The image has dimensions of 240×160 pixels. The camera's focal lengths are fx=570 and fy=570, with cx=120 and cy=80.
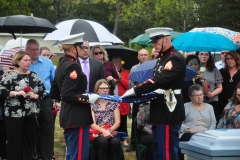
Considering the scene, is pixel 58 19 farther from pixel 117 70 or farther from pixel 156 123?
pixel 156 123

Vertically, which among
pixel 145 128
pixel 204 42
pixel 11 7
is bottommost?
pixel 145 128

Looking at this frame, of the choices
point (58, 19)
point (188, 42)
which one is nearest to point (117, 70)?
point (188, 42)

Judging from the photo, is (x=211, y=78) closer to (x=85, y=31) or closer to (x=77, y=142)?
(x=85, y=31)


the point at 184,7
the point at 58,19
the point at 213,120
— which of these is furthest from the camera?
the point at 58,19

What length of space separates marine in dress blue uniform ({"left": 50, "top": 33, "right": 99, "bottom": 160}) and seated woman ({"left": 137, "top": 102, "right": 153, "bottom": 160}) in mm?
1773

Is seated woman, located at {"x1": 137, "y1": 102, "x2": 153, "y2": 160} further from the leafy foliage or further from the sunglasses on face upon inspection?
the leafy foliage

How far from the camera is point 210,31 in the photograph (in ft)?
32.1

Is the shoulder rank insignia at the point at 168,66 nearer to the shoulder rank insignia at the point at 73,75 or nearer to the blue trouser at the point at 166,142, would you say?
the blue trouser at the point at 166,142

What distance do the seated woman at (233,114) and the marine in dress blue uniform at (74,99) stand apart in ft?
8.62

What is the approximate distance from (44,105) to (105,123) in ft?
3.08

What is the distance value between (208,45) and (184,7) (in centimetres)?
3370

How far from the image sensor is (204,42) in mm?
9133

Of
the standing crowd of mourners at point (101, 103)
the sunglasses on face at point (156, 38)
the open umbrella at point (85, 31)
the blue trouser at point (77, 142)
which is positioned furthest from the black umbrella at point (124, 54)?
the blue trouser at point (77, 142)

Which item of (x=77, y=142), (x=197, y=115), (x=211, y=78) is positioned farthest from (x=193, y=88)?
(x=77, y=142)
